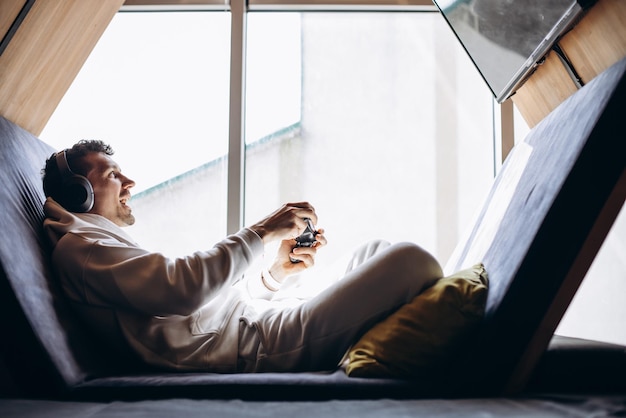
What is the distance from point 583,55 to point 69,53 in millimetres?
1429

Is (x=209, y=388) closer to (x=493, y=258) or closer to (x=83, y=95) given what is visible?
(x=493, y=258)

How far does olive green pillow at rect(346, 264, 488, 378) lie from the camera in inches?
39.7

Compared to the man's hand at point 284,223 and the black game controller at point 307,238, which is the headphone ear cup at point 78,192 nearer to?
the man's hand at point 284,223

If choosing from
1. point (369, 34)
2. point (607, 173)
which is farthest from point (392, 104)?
point (607, 173)

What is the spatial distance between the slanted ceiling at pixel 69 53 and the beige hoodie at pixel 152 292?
17.9 inches

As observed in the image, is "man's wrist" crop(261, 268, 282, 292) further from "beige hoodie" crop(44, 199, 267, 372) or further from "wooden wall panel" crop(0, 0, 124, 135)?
"wooden wall panel" crop(0, 0, 124, 135)

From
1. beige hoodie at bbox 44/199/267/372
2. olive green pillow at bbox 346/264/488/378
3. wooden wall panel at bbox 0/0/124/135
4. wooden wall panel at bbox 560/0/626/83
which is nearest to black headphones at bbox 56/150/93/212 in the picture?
beige hoodie at bbox 44/199/267/372

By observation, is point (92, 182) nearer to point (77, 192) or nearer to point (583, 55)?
point (77, 192)

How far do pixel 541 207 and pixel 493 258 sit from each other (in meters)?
0.20

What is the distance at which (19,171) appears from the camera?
4.37ft

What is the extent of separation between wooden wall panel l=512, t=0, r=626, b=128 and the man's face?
123cm

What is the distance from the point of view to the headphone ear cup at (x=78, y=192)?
137 centimetres

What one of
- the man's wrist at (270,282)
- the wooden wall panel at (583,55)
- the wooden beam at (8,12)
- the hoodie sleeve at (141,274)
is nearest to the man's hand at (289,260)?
the man's wrist at (270,282)

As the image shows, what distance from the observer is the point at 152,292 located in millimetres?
1140
